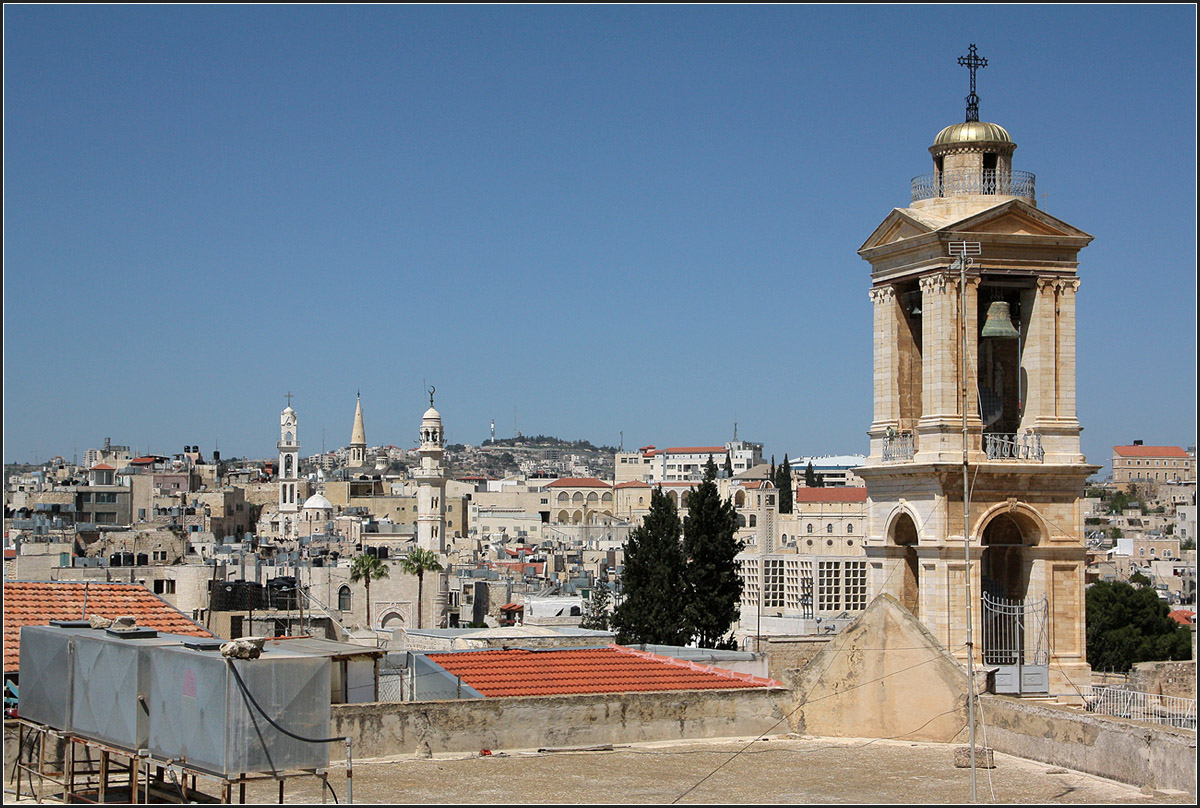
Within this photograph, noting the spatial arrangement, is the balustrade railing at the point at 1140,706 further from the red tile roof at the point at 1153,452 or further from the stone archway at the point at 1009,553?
the red tile roof at the point at 1153,452

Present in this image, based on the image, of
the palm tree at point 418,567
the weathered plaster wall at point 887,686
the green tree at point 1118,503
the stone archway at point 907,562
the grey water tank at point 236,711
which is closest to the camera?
the grey water tank at point 236,711

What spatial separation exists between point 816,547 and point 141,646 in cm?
10990

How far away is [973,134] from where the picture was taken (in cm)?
1748

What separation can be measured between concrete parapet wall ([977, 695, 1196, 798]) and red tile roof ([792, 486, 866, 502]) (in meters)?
108

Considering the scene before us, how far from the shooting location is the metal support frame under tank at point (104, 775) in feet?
36.1

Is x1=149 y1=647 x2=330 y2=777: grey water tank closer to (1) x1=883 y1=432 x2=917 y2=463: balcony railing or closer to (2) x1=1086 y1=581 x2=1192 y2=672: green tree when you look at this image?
(1) x1=883 y1=432 x2=917 y2=463: balcony railing

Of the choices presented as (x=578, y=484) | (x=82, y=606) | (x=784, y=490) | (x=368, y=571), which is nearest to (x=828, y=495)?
(x=784, y=490)

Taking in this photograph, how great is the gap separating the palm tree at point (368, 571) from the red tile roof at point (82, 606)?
43.8m

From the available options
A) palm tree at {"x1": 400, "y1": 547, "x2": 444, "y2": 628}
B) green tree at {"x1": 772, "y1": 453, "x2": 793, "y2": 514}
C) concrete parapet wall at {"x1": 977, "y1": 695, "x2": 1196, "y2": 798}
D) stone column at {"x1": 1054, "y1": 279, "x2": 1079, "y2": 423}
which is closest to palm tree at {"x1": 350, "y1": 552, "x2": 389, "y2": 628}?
palm tree at {"x1": 400, "y1": 547, "x2": 444, "y2": 628}

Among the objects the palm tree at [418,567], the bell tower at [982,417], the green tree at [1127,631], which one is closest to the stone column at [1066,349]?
the bell tower at [982,417]

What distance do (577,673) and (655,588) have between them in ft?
67.5

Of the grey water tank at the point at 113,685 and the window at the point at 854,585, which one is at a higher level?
the grey water tank at the point at 113,685

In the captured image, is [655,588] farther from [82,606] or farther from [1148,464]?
[1148,464]

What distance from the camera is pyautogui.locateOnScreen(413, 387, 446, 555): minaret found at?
315ft
